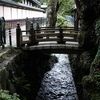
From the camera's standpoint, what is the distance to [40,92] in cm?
1039

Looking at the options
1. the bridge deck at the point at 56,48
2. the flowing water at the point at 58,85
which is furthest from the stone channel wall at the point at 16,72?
the flowing water at the point at 58,85

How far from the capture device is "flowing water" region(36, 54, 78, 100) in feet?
32.8

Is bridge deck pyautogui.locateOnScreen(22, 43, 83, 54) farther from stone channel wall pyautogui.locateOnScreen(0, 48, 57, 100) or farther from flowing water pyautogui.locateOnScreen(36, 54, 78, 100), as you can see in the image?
flowing water pyautogui.locateOnScreen(36, 54, 78, 100)

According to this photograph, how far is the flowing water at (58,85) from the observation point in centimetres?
1000

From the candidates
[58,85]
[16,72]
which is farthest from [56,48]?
[58,85]

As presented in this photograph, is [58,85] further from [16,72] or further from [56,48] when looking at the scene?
[16,72]

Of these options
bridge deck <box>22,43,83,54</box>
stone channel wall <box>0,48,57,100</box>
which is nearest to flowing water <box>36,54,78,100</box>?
stone channel wall <box>0,48,57,100</box>

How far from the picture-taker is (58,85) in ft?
38.5

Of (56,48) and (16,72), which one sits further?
(56,48)

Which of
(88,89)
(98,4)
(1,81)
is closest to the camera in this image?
(1,81)

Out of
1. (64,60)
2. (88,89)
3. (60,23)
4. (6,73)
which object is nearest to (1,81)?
(6,73)

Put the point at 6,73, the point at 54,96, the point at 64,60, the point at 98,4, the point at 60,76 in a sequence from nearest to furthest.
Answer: the point at 6,73, the point at 98,4, the point at 54,96, the point at 60,76, the point at 64,60

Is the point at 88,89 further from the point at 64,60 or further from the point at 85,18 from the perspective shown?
the point at 64,60

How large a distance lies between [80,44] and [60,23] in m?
15.5
